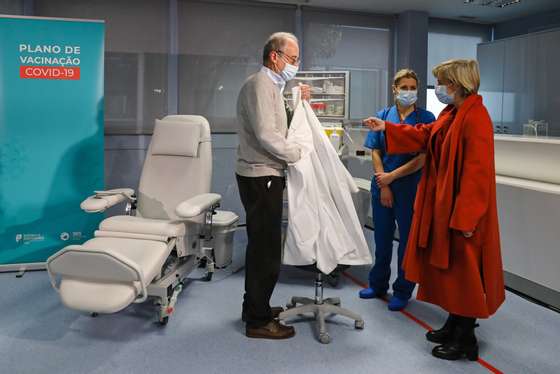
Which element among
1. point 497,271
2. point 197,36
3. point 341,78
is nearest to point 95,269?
point 497,271

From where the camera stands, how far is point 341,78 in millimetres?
4195

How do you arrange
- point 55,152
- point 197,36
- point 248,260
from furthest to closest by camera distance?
1. point 197,36
2. point 55,152
3. point 248,260

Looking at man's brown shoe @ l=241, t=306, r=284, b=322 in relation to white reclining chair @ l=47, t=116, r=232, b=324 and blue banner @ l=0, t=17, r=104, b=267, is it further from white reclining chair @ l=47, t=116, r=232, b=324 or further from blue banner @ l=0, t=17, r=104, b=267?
blue banner @ l=0, t=17, r=104, b=267

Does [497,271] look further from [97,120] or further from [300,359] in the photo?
[97,120]

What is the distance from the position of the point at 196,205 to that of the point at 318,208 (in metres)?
0.72

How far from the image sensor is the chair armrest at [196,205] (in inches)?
104

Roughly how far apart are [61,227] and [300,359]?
2.25m

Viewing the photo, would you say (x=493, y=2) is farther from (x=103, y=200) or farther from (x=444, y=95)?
(x=103, y=200)

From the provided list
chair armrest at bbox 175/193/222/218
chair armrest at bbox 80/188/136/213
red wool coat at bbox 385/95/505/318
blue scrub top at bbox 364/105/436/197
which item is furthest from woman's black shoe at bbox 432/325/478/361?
chair armrest at bbox 80/188/136/213

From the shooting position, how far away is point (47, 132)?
3553mm

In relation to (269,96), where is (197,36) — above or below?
above

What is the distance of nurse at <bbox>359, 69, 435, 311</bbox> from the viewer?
2820mm

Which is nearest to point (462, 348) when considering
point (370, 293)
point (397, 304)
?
point (397, 304)

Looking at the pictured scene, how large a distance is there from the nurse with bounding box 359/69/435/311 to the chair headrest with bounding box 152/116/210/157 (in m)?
1.15
